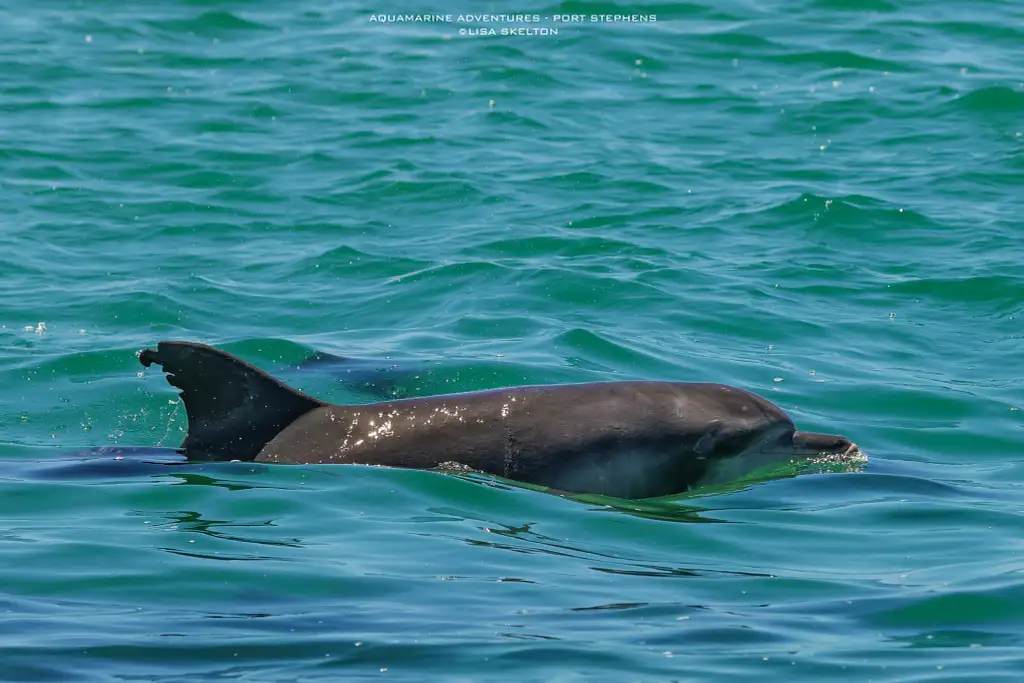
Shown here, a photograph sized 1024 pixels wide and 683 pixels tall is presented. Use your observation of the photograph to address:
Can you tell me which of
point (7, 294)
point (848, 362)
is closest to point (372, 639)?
point (848, 362)

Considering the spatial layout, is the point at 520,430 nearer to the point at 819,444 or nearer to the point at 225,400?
the point at 225,400

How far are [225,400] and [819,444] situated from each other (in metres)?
3.75

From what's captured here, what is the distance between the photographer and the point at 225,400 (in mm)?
9609

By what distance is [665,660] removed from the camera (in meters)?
6.75

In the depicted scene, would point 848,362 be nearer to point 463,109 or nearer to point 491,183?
point 491,183

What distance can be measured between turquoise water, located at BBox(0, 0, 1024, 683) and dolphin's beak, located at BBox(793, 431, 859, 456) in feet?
0.80

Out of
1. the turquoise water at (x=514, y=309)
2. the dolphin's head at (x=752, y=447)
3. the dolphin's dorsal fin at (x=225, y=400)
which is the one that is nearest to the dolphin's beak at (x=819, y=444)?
the dolphin's head at (x=752, y=447)

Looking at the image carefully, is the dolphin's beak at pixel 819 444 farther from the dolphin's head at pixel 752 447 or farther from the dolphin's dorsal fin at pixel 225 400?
the dolphin's dorsal fin at pixel 225 400

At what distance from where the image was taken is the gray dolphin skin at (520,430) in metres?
9.45

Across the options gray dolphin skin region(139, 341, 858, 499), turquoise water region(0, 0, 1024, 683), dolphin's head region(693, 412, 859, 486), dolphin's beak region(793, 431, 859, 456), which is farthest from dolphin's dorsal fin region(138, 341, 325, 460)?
dolphin's beak region(793, 431, 859, 456)

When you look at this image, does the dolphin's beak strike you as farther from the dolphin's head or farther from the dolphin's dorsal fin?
the dolphin's dorsal fin

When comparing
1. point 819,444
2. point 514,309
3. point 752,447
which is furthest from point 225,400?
point 514,309

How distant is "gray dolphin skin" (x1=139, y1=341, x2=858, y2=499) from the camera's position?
9.45 m

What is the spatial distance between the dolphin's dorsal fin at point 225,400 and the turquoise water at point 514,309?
31cm
